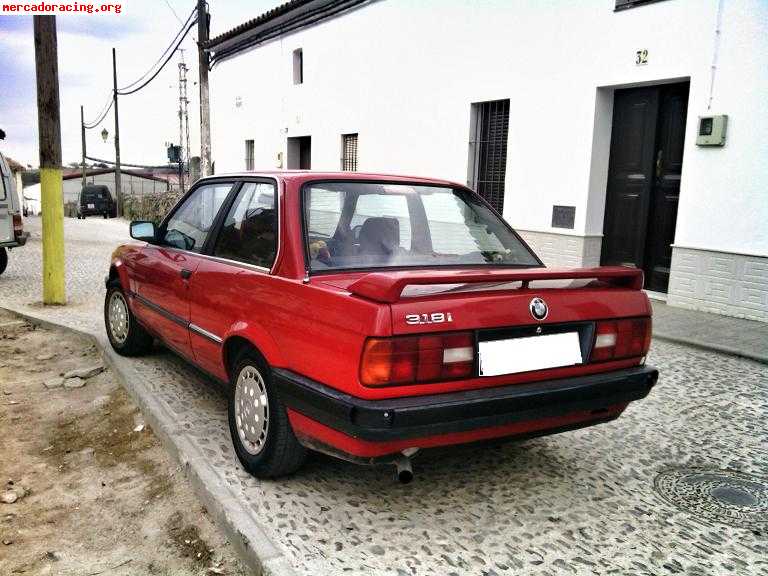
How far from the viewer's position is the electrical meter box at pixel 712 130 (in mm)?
7066

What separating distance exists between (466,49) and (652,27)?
348 centimetres

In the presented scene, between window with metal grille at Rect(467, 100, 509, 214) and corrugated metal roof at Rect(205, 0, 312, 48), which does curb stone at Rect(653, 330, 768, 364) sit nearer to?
window with metal grille at Rect(467, 100, 509, 214)

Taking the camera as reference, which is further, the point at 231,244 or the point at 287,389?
the point at 231,244

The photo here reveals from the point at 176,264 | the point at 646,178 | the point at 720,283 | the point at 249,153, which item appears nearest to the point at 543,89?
the point at 646,178

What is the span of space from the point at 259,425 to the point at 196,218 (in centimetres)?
168

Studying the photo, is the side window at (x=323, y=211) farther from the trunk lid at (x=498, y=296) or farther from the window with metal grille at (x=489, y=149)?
the window with metal grille at (x=489, y=149)

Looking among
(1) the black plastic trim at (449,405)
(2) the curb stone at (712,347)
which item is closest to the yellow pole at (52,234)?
(1) the black plastic trim at (449,405)

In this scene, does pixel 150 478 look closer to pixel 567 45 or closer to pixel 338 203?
pixel 338 203

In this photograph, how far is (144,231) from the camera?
4.61 m

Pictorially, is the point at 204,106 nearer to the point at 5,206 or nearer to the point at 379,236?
the point at 5,206

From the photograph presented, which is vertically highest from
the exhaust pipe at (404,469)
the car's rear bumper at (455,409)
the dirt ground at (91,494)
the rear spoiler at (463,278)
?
the rear spoiler at (463,278)

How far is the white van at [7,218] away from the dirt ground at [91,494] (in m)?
5.71

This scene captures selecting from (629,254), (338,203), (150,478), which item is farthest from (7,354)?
(629,254)

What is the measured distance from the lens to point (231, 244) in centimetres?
363
